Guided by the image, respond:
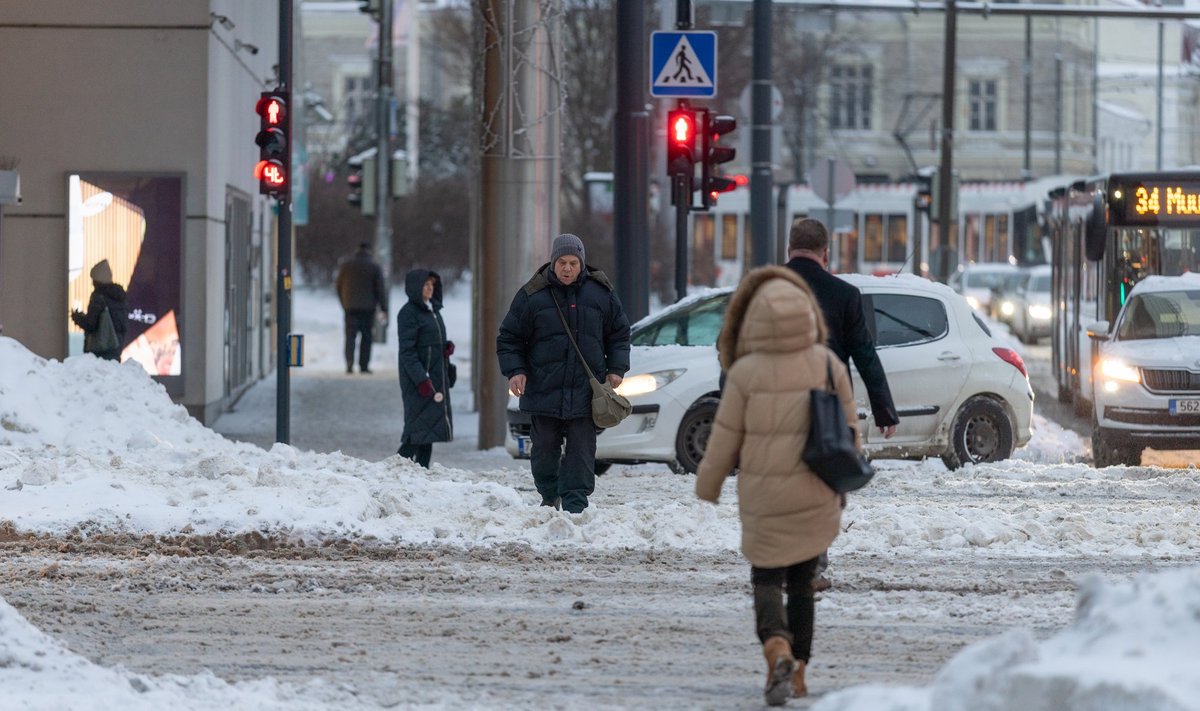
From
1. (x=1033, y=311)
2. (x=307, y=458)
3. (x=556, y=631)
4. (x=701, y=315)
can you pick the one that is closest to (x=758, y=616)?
(x=556, y=631)

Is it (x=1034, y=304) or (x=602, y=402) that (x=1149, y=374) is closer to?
(x=602, y=402)

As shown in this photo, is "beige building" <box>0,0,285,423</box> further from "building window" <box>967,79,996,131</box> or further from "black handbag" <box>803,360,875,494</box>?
"building window" <box>967,79,996,131</box>

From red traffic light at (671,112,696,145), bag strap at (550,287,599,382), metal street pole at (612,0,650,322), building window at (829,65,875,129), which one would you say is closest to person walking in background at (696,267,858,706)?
bag strap at (550,287,599,382)

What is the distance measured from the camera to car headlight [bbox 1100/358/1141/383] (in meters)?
16.2

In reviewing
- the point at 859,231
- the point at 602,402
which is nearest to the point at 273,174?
the point at 602,402

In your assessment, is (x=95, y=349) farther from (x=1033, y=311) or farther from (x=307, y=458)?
(x=1033, y=311)

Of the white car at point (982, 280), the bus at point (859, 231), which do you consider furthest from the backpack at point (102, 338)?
the white car at point (982, 280)

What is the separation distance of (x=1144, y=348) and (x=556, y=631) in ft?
29.6

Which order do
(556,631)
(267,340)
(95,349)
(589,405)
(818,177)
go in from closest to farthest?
(556,631) → (589,405) → (95,349) → (818,177) → (267,340)

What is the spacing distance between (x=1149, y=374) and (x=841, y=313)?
7370 millimetres

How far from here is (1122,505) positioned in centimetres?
1284

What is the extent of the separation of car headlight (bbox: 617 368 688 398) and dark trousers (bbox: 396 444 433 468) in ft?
4.83

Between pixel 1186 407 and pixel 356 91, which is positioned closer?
pixel 1186 407

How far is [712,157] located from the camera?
1936cm
